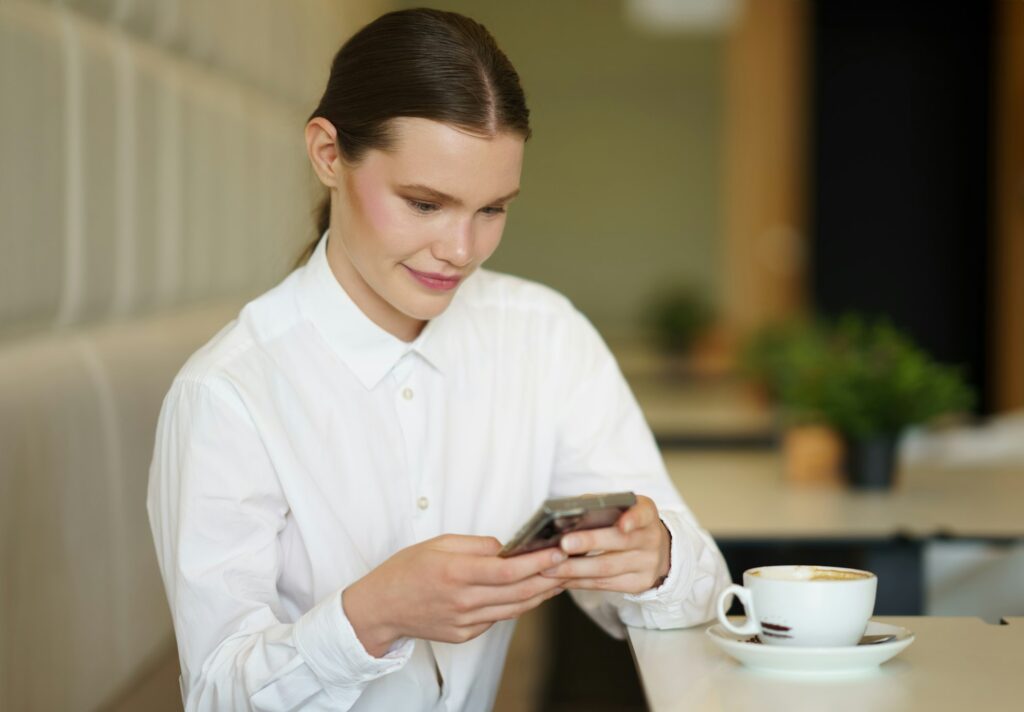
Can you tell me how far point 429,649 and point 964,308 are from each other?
626cm

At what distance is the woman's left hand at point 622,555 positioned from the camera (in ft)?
3.91

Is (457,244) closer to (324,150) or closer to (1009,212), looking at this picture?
(324,150)

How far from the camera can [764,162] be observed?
6.93 m

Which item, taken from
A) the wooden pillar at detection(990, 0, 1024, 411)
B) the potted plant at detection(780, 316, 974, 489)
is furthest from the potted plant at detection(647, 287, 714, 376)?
the potted plant at detection(780, 316, 974, 489)

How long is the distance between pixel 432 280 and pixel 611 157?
5157mm

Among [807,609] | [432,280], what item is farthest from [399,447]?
[807,609]

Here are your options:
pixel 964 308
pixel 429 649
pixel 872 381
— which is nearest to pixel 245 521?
pixel 429 649

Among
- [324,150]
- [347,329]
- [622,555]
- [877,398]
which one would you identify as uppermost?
[324,150]

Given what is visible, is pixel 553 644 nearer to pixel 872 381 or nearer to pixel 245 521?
pixel 872 381

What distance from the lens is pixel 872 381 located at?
266 centimetres

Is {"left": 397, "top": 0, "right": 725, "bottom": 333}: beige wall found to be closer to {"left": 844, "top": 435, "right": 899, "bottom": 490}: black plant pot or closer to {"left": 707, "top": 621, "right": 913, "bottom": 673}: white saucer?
{"left": 844, "top": 435, "right": 899, "bottom": 490}: black plant pot

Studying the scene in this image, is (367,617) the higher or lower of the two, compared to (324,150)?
lower

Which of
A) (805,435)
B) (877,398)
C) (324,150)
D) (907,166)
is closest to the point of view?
(324,150)

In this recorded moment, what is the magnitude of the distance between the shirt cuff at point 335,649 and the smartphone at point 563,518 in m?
0.19
